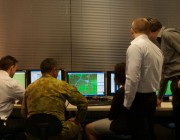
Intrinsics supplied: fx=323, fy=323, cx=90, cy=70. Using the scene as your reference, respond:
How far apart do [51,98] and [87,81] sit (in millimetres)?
1554

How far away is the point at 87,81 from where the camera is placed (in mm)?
4488

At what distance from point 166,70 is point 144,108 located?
1.75 ft

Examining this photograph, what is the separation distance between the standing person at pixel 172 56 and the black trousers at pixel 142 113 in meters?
0.27

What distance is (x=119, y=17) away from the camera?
499cm

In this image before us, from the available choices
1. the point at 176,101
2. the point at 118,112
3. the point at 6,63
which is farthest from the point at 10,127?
the point at 176,101

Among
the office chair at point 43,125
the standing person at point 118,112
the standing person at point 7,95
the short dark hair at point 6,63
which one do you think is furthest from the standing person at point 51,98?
the short dark hair at point 6,63

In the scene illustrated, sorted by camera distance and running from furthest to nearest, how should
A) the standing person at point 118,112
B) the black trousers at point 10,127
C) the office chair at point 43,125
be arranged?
the black trousers at point 10,127 < the standing person at point 118,112 < the office chair at point 43,125

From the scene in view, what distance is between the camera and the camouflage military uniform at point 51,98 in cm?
296

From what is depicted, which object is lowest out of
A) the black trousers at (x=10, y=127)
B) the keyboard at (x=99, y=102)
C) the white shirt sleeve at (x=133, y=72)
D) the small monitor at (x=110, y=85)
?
the black trousers at (x=10, y=127)

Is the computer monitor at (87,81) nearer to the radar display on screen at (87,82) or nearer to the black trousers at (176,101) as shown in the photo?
the radar display on screen at (87,82)

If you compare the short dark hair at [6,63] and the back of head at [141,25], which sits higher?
the back of head at [141,25]

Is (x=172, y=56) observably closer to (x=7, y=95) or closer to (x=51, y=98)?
(x=51, y=98)

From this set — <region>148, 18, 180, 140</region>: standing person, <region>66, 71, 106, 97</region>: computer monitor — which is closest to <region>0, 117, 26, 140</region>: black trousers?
<region>66, 71, 106, 97</region>: computer monitor

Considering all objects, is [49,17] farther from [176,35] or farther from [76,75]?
[176,35]
